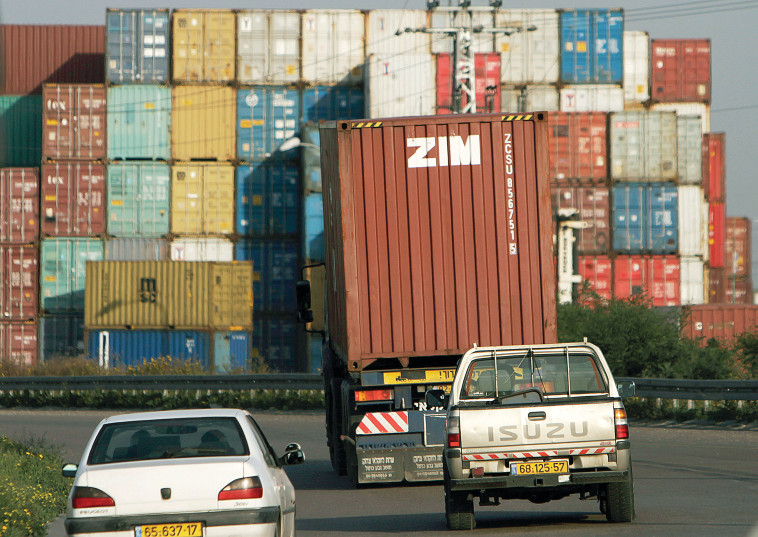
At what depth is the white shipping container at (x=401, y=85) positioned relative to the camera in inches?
1661

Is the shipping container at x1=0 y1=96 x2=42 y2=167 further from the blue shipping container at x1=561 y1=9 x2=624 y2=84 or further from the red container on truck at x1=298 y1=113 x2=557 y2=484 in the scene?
the red container on truck at x1=298 y1=113 x2=557 y2=484

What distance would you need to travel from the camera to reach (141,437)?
757 cm

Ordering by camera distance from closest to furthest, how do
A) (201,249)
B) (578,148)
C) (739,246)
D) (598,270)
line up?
(598,270)
(578,148)
(201,249)
(739,246)

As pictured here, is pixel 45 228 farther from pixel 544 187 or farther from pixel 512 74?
pixel 544 187

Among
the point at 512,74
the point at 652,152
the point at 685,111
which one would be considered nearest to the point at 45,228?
the point at 512,74

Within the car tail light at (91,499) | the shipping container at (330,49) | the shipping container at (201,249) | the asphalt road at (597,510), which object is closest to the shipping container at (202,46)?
the shipping container at (330,49)

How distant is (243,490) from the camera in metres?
7.08

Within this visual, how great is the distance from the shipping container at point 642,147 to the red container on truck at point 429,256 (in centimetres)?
3039

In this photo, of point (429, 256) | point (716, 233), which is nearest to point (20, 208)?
point (716, 233)

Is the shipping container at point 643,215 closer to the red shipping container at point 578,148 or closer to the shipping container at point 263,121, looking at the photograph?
the red shipping container at point 578,148

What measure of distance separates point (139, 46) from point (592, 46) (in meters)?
17.6

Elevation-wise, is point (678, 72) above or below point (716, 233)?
above

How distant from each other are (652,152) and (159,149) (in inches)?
734

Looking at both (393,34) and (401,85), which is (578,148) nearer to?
(401,85)
